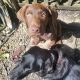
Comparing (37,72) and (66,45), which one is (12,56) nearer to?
(37,72)

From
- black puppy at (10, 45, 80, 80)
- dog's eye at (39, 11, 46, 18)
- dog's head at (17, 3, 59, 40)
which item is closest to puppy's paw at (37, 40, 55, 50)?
black puppy at (10, 45, 80, 80)

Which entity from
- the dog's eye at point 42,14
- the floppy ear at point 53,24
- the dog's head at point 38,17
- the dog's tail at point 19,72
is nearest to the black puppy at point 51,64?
the dog's tail at point 19,72

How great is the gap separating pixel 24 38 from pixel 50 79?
2.98 ft

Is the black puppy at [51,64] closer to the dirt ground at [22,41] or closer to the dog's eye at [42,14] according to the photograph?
the dirt ground at [22,41]

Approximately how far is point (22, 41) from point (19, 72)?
28.3 inches

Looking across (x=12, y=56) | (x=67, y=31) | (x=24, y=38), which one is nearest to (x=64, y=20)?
(x=67, y=31)

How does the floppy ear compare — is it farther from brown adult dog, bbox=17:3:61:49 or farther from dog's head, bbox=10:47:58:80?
dog's head, bbox=10:47:58:80

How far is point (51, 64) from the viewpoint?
462 cm

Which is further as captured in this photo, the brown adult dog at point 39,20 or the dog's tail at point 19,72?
the dog's tail at point 19,72

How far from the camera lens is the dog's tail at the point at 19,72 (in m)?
4.70

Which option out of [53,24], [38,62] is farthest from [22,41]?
[53,24]

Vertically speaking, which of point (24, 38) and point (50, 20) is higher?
point (50, 20)

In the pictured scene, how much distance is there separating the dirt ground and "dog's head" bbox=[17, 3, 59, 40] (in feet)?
2.55

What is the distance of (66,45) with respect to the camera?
195 inches
